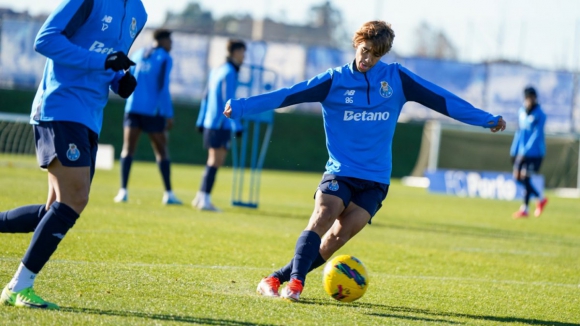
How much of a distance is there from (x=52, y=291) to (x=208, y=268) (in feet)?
5.85

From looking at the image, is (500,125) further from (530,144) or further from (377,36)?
(530,144)

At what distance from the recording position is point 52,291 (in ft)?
18.6

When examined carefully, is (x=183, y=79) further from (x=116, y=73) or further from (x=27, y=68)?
(x=116, y=73)

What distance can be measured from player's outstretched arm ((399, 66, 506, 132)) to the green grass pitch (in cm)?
128

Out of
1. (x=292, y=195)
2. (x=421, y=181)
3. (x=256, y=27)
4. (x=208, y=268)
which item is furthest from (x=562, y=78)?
(x=208, y=268)

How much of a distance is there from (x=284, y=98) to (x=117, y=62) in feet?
4.59

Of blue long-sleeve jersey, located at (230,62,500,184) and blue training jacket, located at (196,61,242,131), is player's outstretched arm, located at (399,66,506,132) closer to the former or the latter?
blue long-sleeve jersey, located at (230,62,500,184)

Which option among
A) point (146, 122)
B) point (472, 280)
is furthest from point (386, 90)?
point (146, 122)

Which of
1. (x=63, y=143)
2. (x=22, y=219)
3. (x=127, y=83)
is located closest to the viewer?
(x=63, y=143)

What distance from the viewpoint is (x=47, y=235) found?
5.15 metres

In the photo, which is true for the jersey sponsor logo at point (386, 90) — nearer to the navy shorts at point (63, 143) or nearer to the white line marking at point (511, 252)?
the navy shorts at point (63, 143)

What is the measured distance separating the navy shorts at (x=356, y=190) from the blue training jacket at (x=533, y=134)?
1157 centimetres

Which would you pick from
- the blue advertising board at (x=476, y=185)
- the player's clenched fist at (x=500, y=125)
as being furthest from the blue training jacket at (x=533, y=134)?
the player's clenched fist at (x=500, y=125)

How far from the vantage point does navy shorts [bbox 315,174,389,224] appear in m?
6.00
